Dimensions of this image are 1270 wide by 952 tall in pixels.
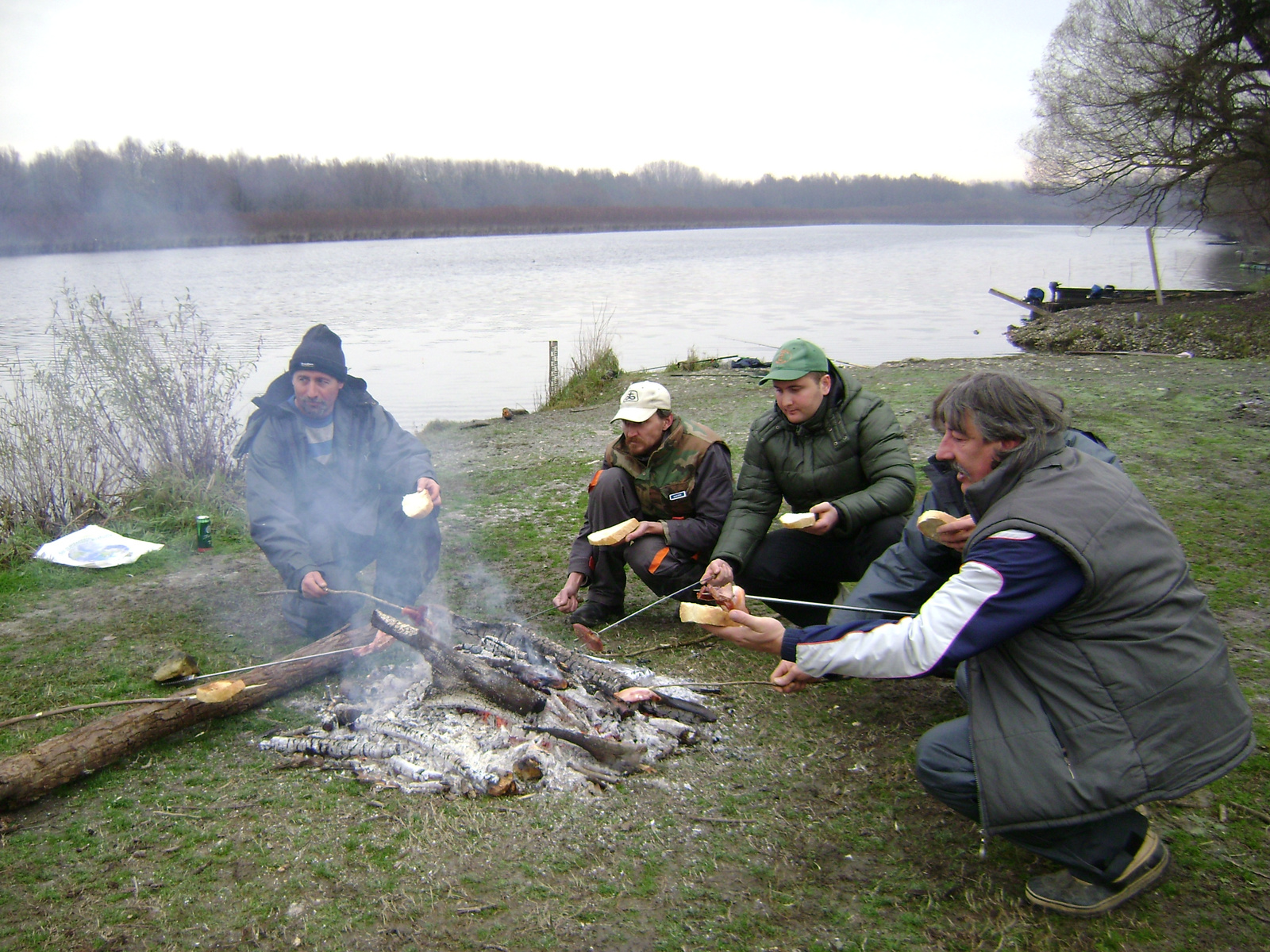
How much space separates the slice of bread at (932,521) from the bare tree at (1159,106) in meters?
17.3

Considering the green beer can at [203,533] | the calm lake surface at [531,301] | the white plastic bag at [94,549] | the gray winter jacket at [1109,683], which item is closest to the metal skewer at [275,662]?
the white plastic bag at [94,549]

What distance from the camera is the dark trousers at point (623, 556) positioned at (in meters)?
3.89

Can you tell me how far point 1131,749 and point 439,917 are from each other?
1765mm

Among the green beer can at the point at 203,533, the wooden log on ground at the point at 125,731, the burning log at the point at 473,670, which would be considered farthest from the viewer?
the green beer can at the point at 203,533

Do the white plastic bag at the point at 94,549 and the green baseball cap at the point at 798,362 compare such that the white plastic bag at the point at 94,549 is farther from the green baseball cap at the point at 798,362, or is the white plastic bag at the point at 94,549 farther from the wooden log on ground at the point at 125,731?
the green baseball cap at the point at 798,362

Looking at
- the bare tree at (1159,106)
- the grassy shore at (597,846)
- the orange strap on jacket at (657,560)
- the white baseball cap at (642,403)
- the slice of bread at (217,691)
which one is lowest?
the grassy shore at (597,846)

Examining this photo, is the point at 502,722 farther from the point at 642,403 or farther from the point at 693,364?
the point at 693,364

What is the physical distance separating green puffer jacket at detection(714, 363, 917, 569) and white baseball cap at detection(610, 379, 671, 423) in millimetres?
468

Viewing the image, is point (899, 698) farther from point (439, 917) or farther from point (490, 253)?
point (490, 253)

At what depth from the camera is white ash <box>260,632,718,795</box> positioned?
9.18ft

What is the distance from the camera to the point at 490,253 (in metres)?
44.8

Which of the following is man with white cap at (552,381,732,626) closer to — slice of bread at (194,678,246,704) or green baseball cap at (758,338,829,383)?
green baseball cap at (758,338,829,383)

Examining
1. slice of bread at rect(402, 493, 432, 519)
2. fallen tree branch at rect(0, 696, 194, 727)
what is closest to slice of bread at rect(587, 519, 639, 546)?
slice of bread at rect(402, 493, 432, 519)

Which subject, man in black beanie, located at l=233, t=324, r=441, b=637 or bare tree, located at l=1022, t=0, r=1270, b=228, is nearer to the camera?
man in black beanie, located at l=233, t=324, r=441, b=637
